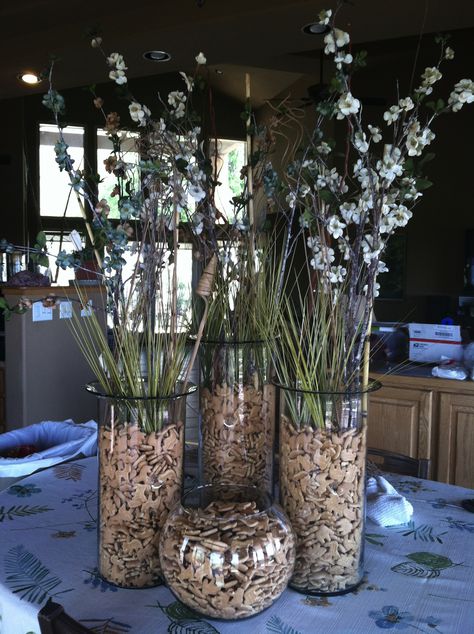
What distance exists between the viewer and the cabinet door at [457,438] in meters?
2.89

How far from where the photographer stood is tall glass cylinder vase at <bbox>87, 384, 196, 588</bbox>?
3.10ft

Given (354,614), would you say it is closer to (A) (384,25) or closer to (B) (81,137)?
(A) (384,25)

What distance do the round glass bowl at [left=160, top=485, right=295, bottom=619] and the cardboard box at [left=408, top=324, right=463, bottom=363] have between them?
2493mm

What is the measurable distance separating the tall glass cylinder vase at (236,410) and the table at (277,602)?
0.80 feet

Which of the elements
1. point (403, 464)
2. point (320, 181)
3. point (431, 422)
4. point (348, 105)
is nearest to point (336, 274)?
point (320, 181)

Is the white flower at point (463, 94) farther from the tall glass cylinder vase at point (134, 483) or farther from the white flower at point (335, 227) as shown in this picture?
the tall glass cylinder vase at point (134, 483)

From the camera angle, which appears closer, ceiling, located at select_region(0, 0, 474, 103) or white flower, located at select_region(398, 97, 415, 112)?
white flower, located at select_region(398, 97, 415, 112)

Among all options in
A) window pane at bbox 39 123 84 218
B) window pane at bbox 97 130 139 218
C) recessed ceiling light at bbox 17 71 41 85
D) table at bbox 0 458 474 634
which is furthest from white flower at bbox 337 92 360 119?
window pane at bbox 39 123 84 218

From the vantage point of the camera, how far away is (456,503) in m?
1.37

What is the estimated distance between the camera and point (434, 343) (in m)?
3.22

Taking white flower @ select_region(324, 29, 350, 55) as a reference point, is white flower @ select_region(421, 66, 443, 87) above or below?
below

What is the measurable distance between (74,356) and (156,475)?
3.08 m

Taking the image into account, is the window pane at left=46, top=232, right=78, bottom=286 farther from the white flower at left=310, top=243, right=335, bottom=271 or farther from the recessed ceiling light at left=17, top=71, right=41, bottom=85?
the recessed ceiling light at left=17, top=71, right=41, bottom=85

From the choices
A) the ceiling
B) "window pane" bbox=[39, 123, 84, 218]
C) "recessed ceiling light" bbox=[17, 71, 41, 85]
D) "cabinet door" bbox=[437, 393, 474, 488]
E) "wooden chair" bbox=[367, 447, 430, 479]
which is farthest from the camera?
"window pane" bbox=[39, 123, 84, 218]
